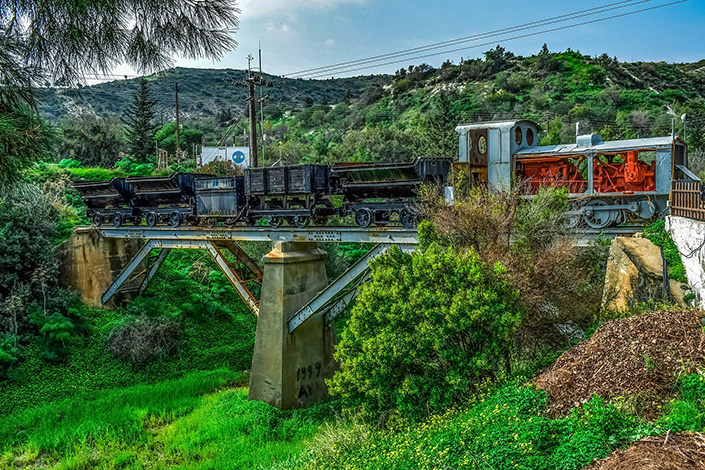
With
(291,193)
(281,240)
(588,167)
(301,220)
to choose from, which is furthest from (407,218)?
(588,167)

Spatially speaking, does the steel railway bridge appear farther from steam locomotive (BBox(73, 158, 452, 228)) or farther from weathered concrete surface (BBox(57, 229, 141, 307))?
weathered concrete surface (BBox(57, 229, 141, 307))

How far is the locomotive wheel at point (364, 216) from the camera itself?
15409mm

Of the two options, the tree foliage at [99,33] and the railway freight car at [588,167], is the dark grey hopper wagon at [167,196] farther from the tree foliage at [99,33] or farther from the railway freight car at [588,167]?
the tree foliage at [99,33]

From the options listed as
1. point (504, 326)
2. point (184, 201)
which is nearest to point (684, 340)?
point (504, 326)

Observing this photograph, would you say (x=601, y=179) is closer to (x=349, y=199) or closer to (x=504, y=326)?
(x=349, y=199)

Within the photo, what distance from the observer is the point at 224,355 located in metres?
19.9

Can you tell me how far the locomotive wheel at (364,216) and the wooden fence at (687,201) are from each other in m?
7.62

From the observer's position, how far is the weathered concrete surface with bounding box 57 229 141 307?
2014 cm

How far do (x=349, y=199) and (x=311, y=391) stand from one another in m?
6.02

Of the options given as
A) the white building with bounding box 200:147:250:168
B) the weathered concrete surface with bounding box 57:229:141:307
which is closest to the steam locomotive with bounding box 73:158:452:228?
the weathered concrete surface with bounding box 57:229:141:307

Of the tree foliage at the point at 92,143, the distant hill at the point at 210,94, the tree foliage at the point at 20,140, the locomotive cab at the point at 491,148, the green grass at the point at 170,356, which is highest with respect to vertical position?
the distant hill at the point at 210,94

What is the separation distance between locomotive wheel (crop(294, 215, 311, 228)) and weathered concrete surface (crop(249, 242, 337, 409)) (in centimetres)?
100

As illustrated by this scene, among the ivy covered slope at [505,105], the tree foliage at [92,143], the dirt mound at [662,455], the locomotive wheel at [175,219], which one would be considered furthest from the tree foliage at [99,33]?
the tree foliage at [92,143]

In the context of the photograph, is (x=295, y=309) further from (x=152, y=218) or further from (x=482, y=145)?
(x=152, y=218)
